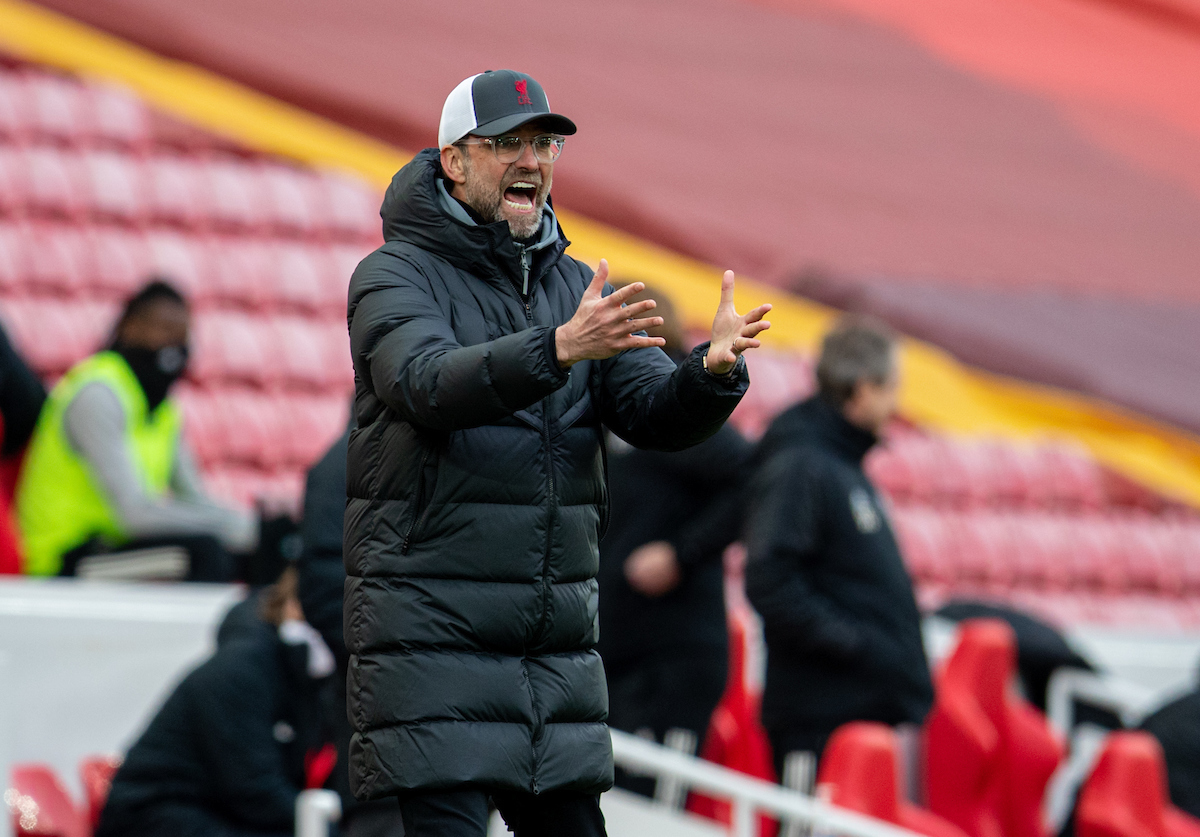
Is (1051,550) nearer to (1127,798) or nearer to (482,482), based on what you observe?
(1127,798)

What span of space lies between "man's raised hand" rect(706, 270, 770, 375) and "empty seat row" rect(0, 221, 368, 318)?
462cm

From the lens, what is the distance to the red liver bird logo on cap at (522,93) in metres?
1.74

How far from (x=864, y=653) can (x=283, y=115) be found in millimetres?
4946

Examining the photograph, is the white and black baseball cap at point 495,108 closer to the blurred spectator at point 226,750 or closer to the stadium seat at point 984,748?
the blurred spectator at point 226,750

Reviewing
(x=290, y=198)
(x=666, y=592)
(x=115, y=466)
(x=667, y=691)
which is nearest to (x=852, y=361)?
(x=666, y=592)

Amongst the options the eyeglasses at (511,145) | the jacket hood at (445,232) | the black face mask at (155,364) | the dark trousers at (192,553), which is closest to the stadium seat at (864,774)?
the jacket hood at (445,232)

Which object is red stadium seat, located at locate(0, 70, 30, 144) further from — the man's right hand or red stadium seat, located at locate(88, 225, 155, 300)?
the man's right hand

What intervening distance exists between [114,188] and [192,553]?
2.71 meters

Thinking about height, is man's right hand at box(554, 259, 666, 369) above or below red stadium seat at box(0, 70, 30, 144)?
above

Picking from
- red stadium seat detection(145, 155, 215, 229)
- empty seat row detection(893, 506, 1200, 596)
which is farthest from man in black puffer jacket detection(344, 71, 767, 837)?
empty seat row detection(893, 506, 1200, 596)

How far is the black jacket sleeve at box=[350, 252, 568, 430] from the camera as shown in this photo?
158 centimetres

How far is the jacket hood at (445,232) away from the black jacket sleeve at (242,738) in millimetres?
1393

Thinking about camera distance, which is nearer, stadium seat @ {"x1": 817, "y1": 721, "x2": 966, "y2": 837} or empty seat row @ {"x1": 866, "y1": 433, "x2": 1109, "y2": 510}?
stadium seat @ {"x1": 817, "y1": 721, "x2": 966, "y2": 837}

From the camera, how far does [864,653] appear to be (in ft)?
10.6
